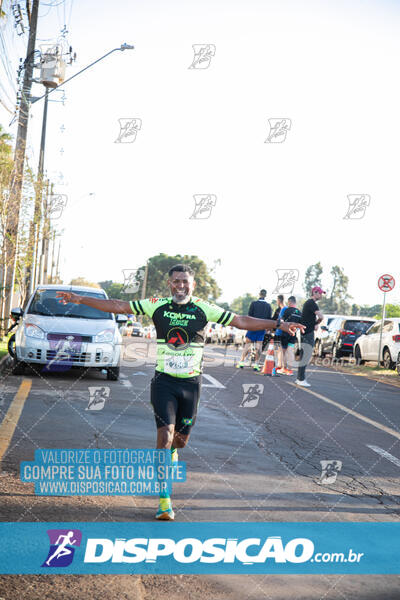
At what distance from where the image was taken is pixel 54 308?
42.7 ft

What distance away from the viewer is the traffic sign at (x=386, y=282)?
21188mm

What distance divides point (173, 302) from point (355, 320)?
21.5 metres

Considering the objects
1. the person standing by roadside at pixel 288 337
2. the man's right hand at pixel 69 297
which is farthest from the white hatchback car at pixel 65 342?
the man's right hand at pixel 69 297

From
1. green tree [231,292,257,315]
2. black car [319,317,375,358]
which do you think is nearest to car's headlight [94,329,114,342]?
black car [319,317,375,358]

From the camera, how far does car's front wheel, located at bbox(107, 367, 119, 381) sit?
1241 cm

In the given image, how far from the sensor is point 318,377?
17312mm

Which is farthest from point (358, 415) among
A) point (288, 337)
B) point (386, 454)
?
point (288, 337)

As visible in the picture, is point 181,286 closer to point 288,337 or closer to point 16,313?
point 16,313

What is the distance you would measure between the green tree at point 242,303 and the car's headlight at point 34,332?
141 m

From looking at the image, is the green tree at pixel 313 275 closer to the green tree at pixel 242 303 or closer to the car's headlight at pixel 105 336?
the green tree at pixel 242 303

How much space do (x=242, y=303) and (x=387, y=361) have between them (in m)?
141

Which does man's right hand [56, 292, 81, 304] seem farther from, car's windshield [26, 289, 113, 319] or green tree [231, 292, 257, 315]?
green tree [231, 292, 257, 315]

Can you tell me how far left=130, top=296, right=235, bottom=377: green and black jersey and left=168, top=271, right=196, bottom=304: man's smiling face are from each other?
0.05 meters

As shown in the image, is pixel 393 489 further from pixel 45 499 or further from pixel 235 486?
pixel 45 499
